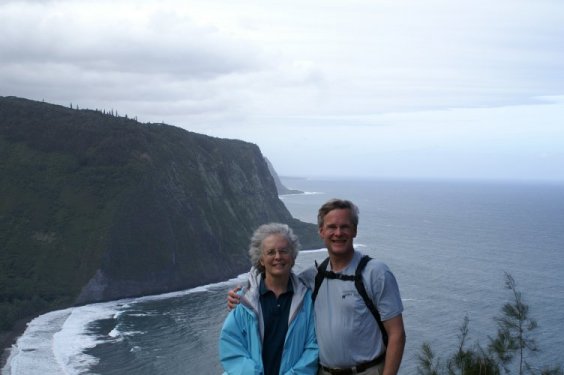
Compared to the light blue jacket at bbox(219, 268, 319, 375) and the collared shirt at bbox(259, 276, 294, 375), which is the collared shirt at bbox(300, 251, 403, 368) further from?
the collared shirt at bbox(259, 276, 294, 375)

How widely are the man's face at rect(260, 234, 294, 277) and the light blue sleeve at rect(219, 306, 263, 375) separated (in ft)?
1.36

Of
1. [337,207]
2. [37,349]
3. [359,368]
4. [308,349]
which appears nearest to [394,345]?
[359,368]

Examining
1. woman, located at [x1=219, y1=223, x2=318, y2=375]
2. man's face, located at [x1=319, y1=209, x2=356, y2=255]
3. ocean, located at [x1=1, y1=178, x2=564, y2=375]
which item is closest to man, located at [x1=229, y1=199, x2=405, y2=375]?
man's face, located at [x1=319, y1=209, x2=356, y2=255]

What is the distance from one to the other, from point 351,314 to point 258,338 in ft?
2.50

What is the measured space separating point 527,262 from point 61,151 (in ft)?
185

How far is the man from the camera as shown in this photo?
204 inches

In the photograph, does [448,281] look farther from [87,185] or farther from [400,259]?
[87,185]

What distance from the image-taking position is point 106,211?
2847 inches

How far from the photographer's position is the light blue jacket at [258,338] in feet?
17.3

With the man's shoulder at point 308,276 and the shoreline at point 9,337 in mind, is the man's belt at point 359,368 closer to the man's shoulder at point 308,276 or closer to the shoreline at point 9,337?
the man's shoulder at point 308,276

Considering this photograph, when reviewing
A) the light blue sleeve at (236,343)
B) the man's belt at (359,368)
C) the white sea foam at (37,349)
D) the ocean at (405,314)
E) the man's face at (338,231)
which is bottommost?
the white sea foam at (37,349)

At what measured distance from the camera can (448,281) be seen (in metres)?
65.6

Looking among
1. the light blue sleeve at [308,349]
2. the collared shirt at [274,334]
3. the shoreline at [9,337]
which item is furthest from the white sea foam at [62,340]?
the light blue sleeve at [308,349]

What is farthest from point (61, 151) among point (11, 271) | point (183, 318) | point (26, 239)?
point (183, 318)
